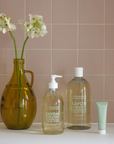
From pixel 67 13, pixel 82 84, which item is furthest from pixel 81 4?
pixel 82 84

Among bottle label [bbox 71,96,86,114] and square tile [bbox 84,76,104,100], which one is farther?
square tile [bbox 84,76,104,100]

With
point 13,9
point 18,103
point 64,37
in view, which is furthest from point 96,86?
point 13,9

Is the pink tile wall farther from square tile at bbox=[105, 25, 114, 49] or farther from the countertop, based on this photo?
the countertop

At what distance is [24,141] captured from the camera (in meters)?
0.73

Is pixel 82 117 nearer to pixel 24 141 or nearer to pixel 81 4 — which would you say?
pixel 24 141

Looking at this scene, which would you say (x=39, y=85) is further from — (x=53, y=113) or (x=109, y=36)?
(x=109, y=36)

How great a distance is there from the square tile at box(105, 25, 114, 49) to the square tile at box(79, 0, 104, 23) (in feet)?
0.16

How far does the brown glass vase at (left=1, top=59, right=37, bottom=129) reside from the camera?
869 millimetres

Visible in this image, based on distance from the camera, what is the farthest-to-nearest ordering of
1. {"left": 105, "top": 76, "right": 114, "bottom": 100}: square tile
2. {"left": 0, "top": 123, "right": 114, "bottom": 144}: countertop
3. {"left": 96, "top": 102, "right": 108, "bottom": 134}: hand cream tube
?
{"left": 105, "top": 76, "right": 114, "bottom": 100}: square tile
{"left": 96, "top": 102, "right": 108, "bottom": 134}: hand cream tube
{"left": 0, "top": 123, "right": 114, "bottom": 144}: countertop

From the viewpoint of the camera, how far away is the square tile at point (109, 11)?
1045 millimetres

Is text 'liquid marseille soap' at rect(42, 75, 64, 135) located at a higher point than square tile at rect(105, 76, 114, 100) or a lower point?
lower

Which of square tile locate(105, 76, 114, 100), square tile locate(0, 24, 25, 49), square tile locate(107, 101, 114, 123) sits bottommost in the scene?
square tile locate(107, 101, 114, 123)

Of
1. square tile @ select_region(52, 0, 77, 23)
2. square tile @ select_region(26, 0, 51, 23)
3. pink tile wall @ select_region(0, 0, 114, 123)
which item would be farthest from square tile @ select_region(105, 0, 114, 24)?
square tile @ select_region(26, 0, 51, 23)

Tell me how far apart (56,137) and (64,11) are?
23.2 inches
